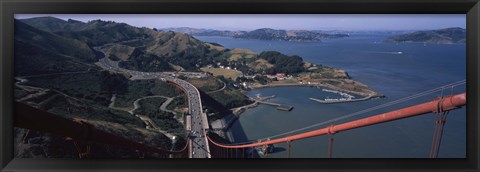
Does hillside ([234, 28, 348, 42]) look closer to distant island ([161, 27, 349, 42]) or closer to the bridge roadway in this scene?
distant island ([161, 27, 349, 42])

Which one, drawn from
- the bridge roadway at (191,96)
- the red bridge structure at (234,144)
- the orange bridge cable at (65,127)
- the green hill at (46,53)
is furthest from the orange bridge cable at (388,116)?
the green hill at (46,53)

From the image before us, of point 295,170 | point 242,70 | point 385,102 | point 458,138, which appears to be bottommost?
point 295,170

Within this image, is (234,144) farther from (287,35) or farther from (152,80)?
(287,35)

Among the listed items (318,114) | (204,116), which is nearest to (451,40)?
(318,114)

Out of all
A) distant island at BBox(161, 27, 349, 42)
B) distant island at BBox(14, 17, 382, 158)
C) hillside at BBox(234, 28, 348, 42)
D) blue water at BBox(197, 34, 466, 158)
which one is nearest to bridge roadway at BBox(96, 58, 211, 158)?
distant island at BBox(14, 17, 382, 158)

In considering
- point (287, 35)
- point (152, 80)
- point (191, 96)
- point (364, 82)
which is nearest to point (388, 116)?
point (364, 82)
